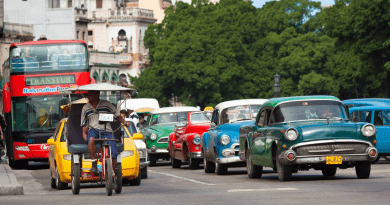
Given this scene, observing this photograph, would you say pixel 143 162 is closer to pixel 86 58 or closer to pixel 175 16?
pixel 86 58

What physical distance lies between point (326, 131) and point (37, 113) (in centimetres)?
1746

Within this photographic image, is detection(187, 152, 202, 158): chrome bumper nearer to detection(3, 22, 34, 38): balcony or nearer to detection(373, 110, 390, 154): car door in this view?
detection(373, 110, 390, 154): car door

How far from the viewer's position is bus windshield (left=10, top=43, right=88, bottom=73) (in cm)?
3447

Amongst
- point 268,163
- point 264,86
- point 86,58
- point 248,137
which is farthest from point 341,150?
point 264,86

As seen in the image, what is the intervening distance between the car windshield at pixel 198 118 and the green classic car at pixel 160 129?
203 centimetres

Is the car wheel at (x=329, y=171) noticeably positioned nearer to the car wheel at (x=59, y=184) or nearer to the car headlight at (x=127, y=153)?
the car headlight at (x=127, y=153)

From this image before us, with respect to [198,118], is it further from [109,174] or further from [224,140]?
[109,174]

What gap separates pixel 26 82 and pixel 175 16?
69123 millimetres

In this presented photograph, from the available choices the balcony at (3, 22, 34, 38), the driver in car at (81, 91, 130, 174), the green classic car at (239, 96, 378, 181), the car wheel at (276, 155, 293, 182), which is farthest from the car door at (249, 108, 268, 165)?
the balcony at (3, 22, 34, 38)

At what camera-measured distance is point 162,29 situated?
10681 cm

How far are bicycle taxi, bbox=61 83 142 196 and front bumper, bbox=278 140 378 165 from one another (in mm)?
3091

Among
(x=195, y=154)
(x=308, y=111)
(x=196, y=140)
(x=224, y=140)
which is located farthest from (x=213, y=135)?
(x=308, y=111)

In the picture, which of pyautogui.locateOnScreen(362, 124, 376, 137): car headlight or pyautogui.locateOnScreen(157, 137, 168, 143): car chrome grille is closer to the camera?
pyautogui.locateOnScreen(362, 124, 376, 137): car headlight

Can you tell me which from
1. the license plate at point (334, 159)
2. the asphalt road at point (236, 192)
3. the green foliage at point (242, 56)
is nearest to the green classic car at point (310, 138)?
the license plate at point (334, 159)
